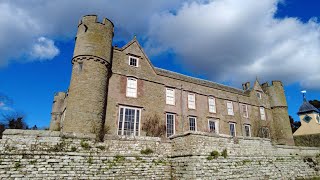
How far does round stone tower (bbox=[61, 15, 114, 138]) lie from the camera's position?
16.0 meters

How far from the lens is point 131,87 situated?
20281mm

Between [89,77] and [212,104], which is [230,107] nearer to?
[212,104]

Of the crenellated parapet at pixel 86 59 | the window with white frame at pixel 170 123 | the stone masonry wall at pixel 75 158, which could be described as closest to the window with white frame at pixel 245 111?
the window with white frame at pixel 170 123

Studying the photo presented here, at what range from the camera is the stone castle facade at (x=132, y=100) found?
1673 cm

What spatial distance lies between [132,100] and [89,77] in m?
4.69

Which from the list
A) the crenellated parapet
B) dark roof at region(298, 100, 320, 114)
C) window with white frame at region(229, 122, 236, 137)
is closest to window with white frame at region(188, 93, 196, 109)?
window with white frame at region(229, 122, 236, 137)

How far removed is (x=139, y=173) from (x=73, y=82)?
9.52m

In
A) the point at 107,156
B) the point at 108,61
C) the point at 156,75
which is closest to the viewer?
the point at 107,156

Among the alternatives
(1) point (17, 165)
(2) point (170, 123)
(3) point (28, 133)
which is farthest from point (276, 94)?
(1) point (17, 165)

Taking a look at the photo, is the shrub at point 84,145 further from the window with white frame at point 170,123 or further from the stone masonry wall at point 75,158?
the window with white frame at point 170,123

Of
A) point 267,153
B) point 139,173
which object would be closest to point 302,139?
point 267,153

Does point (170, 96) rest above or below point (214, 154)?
above

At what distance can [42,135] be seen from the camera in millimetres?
11227

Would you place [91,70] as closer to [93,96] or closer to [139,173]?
[93,96]
